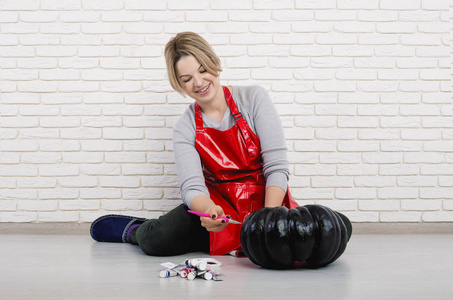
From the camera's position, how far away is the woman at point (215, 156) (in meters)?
2.31

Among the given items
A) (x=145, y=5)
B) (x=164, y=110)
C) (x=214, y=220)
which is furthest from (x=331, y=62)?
(x=214, y=220)

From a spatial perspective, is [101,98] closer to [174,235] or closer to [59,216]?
[59,216]

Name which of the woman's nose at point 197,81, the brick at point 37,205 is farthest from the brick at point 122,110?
the woman's nose at point 197,81

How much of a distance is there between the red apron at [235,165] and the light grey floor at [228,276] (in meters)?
0.31

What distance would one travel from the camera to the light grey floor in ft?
5.18

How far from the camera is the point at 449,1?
2977 mm

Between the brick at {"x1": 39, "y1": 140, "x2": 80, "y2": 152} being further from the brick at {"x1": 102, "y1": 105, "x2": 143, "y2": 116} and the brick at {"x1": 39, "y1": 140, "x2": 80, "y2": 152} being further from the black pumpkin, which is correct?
the black pumpkin

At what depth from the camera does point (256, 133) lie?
2447 millimetres

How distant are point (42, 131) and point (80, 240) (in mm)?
809

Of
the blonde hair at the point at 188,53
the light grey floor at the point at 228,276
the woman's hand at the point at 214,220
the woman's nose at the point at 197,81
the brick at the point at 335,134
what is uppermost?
the blonde hair at the point at 188,53

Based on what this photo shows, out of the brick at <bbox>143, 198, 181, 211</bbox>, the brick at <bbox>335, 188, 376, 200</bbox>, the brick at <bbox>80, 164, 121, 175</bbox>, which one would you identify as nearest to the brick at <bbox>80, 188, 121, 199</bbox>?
the brick at <bbox>80, 164, 121, 175</bbox>

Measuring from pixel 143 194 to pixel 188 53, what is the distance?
3.77ft

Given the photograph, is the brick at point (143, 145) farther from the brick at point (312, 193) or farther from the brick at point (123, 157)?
the brick at point (312, 193)

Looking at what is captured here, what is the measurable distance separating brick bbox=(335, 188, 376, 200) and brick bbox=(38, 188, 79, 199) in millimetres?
1803
